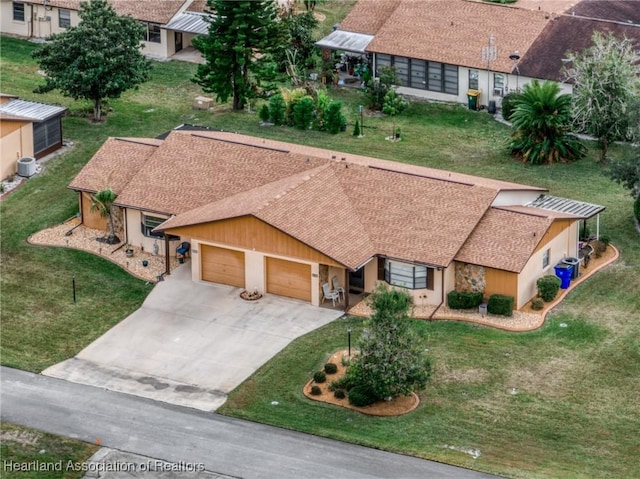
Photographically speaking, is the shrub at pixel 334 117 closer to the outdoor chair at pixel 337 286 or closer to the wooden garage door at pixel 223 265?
the wooden garage door at pixel 223 265

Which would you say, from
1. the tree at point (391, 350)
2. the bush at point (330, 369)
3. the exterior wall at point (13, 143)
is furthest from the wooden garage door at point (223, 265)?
the exterior wall at point (13, 143)

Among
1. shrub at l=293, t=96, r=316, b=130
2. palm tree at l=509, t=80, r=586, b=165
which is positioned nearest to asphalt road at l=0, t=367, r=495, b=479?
shrub at l=293, t=96, r=316, b=130

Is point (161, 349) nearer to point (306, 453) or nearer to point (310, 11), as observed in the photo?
point (306, 453)

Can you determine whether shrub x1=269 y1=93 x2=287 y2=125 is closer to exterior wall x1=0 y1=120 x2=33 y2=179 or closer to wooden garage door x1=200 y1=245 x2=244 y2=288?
exterior wall x1=0 y1=120 x2=33 y2=179

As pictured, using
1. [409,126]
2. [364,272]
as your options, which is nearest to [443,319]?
[364,272]

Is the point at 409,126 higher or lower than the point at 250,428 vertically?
higher

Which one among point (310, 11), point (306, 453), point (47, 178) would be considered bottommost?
point (306, 453)
